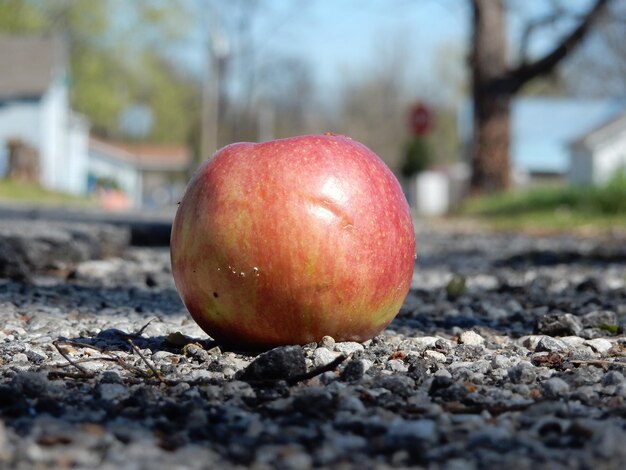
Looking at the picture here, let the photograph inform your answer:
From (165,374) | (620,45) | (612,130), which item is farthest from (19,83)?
(165,374)

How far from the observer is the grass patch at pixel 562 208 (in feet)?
41.5

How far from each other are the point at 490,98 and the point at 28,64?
997 inches

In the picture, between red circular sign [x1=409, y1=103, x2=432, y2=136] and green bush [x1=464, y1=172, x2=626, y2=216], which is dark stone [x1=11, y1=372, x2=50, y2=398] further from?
red circular sign [x1=409, y1=103, x2=432, y2=136]

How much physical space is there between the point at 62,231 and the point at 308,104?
199ft

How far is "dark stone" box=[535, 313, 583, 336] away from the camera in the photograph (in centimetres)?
348

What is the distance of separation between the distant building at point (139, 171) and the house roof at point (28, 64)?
4.44 metres

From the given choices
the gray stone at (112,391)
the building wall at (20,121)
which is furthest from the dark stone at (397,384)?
the building wall at (20,121)

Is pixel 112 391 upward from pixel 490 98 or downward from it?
downward

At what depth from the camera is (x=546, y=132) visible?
4838cm

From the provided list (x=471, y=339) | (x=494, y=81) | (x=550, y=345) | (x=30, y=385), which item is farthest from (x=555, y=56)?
(x=30, y=385)

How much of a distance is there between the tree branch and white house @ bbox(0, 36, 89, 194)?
2080cm

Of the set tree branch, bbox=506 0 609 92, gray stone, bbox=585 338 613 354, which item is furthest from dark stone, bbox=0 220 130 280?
tree branch, bbox=506 0 609 92

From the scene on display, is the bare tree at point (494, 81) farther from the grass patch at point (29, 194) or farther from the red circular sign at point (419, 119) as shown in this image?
the grass patch at point (29, 194)

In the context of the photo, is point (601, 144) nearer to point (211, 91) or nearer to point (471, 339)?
point (211, 91)
